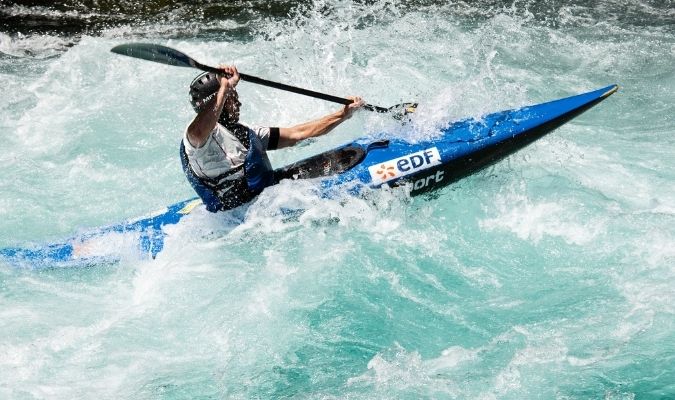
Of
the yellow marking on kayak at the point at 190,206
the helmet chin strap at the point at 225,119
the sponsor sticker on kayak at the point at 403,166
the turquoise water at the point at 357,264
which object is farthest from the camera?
the yellow marking on kayak at the point at 190,206

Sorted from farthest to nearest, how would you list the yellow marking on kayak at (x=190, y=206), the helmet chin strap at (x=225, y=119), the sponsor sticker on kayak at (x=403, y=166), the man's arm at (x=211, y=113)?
1. the yellow marking on kayak at (x=190, y=206)
2. the sponsor sticker on kayak at (x=403, y=166)
3. the helmet chin strap at (x=225, y=119)
4. the man's arm at (x=211, y=113)

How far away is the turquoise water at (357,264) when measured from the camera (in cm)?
439

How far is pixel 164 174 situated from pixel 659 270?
428 cm

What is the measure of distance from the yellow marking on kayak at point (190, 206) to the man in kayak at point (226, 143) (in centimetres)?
31

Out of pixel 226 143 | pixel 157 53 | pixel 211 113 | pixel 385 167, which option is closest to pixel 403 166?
pixel 385 167

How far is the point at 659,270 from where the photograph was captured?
4867 millimetres

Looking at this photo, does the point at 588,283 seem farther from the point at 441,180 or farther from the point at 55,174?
the point at 55,174

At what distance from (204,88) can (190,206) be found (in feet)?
3.91

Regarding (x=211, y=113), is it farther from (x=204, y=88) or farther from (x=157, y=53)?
(x=157, y=53)

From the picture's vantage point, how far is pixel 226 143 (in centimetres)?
506

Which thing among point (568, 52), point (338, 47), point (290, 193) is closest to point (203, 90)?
point (290, 193)

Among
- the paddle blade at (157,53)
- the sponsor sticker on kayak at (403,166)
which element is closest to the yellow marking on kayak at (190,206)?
the paddle blade at (157,53)

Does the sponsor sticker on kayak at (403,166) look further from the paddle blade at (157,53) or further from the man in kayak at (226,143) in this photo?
the paddle blade at (157,53)

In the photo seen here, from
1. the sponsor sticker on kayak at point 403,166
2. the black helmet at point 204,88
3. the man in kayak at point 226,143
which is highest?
the black helmet at point 204,88
